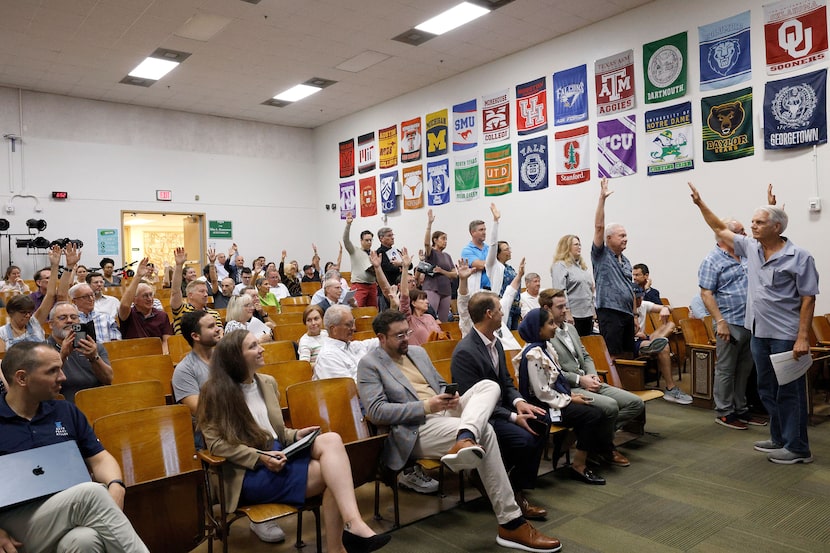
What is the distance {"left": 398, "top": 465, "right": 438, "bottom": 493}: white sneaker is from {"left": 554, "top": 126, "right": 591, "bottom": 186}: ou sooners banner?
5.96 meters

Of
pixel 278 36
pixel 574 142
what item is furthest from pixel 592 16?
pixel 278 36

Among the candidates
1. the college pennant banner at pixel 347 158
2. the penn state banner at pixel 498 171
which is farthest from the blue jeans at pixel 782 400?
the college pennant banner at pixel 347 158

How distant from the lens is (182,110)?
1222 centimetres

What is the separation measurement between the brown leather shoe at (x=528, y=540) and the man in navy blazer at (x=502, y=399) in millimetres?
311

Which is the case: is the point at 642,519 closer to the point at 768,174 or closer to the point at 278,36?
the point at 768,174

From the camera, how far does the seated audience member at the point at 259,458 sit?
8.46 feet

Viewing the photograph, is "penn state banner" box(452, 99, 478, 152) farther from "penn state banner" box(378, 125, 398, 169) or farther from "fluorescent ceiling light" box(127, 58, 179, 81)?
"fluorescent ceiling light" box(127, 58, 179, 81)

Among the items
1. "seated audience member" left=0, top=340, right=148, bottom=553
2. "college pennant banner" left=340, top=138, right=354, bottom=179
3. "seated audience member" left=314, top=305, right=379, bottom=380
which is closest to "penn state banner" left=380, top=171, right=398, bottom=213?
"college pennant banner" left=340, top=138, right=354, bottom=179

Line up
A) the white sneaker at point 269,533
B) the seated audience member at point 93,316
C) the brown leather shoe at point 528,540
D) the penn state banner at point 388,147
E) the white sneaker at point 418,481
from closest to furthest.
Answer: the brown leather shoe at point 528,540
the white sneaker at point 269,533
the white sneaker at point 418,481
the seated audience member at point 93,316
the penn state banner at point 388,147

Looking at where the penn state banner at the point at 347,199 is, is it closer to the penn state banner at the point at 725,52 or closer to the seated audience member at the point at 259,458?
the penn state banner at the point at 725,52

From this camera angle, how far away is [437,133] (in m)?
10.7

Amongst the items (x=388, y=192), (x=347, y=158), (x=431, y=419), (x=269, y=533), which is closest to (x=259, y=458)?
(x=269, y=533)

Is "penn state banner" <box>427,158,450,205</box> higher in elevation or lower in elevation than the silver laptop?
higher

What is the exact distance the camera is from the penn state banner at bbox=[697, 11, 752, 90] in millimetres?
6895
